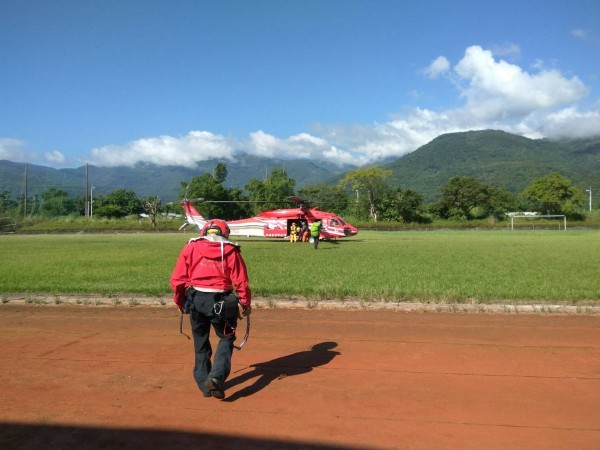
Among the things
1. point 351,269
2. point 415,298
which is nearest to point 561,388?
point 415,298

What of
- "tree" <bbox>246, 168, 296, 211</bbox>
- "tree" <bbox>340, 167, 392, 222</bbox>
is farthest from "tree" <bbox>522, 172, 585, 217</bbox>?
"tree" <bbox>246, 168, 296, 211</bbox>

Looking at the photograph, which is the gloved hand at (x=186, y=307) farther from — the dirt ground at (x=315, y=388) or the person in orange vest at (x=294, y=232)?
the person in orange vest at (x=294, y=232)

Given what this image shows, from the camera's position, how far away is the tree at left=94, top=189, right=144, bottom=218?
92.3 meters

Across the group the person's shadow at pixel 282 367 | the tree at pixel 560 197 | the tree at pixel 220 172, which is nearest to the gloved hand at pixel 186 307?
the person's shadow at pixel 282 367

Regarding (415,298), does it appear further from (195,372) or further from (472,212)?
(472,212)

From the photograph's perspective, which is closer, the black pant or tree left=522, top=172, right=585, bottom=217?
the black pant

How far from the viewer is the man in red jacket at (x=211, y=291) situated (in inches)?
186

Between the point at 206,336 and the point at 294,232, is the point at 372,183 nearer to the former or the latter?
the point at 294,232

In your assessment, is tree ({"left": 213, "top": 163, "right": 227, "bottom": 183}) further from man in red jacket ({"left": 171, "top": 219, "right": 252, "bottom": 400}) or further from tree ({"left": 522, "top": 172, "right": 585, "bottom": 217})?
man in red jacket ({"left": 171, "top": 219, "right": 252, "bottom": 400})

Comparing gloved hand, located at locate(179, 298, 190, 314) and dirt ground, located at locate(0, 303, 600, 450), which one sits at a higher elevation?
gloved hand, located at locate(179, 298, 190, 314)

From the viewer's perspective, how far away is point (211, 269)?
4805 millimetres

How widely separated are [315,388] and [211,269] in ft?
5.11

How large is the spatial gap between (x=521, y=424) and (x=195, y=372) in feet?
9.46

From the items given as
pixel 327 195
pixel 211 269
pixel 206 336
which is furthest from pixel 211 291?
pixel 327 195
